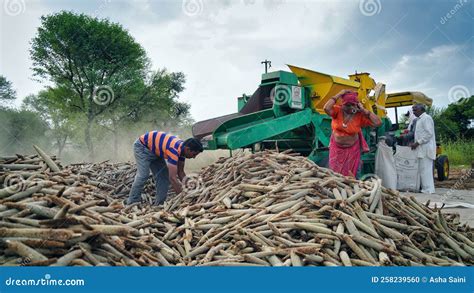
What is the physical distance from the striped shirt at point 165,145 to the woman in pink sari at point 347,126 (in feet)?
7.33

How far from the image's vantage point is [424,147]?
9.17 meters

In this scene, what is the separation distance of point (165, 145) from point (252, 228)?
2500mm

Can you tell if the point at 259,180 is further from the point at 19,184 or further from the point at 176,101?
the point at 176,101

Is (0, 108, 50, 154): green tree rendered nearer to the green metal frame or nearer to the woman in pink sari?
the green metal frame

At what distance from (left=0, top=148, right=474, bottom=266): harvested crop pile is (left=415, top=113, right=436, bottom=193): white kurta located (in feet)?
15.2

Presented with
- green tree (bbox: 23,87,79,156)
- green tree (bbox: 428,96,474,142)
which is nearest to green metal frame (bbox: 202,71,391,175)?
green tree (bbox: 428,96,474,142)

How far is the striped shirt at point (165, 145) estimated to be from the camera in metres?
5.75

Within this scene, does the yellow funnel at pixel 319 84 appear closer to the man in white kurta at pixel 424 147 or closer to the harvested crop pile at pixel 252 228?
the man in white kurta at pixel 424 147

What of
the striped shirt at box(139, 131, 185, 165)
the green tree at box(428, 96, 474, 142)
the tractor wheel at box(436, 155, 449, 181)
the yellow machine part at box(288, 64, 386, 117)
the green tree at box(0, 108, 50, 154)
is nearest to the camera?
the striped shirt at box(139, 131, 185, 165)

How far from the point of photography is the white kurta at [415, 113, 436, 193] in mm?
9070

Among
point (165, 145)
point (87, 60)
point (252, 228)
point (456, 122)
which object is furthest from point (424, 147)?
point (87, 60)

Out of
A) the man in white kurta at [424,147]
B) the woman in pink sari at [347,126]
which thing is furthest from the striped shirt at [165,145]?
the man in white kurta at [424,147]

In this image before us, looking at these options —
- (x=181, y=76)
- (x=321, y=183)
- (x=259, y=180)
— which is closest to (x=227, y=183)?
(x=259, y=180)

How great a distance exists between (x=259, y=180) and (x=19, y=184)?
2.67 meters
